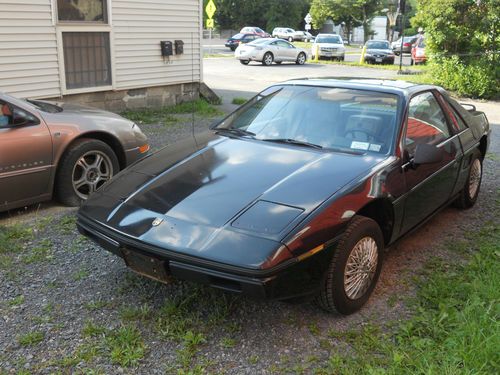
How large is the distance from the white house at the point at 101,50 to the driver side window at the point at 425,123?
559cm

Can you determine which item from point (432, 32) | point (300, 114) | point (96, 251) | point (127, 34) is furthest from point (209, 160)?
point (432, 32)

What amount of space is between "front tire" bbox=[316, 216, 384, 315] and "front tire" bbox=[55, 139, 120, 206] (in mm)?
3008

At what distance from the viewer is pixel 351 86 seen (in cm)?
439

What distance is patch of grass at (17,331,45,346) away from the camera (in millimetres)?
3092

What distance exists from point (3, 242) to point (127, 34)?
6.96 m

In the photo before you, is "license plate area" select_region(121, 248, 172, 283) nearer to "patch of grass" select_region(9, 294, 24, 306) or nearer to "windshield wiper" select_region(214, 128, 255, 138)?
"patch of grass" select_region(9, 294, 24, 306)

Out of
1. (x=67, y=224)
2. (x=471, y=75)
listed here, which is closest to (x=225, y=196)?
(x=67, y=224)

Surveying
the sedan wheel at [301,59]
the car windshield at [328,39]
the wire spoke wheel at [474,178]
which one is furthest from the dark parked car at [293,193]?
the car windshield at [328,39]

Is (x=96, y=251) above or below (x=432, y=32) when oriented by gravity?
below

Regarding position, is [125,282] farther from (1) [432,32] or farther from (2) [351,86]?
(1) [432,32]

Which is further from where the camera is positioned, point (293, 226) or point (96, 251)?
point (96, 251)

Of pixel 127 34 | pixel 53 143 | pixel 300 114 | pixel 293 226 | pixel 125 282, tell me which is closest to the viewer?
pixel 293 226

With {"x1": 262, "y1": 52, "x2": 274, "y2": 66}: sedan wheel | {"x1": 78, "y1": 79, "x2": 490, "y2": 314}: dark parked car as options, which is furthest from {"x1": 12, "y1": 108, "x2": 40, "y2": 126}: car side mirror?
{"x1": 262, "y1": 52, "x2": 274, "y2": 66}: sedan wheel

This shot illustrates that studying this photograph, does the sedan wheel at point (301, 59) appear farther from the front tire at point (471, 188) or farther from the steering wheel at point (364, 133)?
the steering wheel at point (364, 133)
